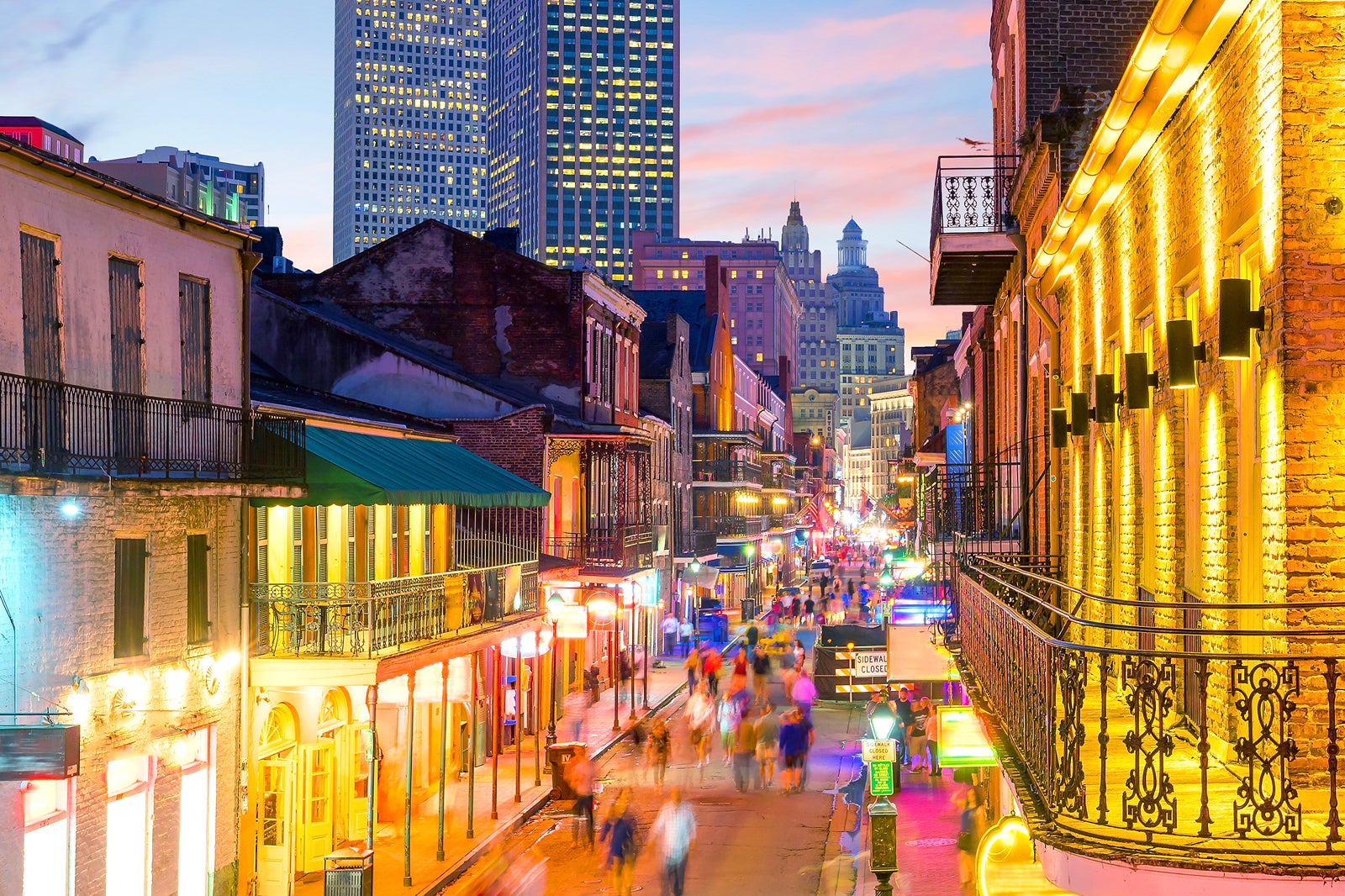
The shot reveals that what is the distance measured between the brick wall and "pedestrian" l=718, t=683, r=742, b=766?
14.3m

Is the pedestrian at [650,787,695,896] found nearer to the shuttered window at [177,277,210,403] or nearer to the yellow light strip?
the shuttered window at [177,277,210,403]

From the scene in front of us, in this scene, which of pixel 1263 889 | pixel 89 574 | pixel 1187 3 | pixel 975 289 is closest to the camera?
pixel 1263 889

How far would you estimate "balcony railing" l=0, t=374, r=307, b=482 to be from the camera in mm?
13844

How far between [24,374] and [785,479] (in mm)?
89221

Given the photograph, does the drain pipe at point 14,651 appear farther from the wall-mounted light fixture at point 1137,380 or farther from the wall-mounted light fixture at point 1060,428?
the wall-mounted light fixture at point 1060,428

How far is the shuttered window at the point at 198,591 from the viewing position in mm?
18047

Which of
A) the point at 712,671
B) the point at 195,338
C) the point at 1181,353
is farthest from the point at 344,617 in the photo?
A: the point at 712,671

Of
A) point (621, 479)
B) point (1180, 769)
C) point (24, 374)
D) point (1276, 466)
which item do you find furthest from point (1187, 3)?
point (621, 479)

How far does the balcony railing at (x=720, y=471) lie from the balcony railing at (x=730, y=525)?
1865 mm

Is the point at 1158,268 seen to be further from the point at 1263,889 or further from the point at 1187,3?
the point at 1263,889

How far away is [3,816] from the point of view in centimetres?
1383

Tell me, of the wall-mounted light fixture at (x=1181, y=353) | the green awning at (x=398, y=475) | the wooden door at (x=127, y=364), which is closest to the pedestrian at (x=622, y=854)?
the green awning at (x=398, y=475)

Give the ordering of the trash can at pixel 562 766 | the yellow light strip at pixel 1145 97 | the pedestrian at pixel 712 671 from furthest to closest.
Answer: the pedestrian at pixel 712 671 → the trash can at pixel 562 766 → the yellow light strip at pixel 1145 97

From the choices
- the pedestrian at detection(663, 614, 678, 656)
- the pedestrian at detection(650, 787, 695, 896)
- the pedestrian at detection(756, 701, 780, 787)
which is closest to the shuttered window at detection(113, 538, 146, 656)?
the pedestrian at detection(650, 787, 695, 896)
